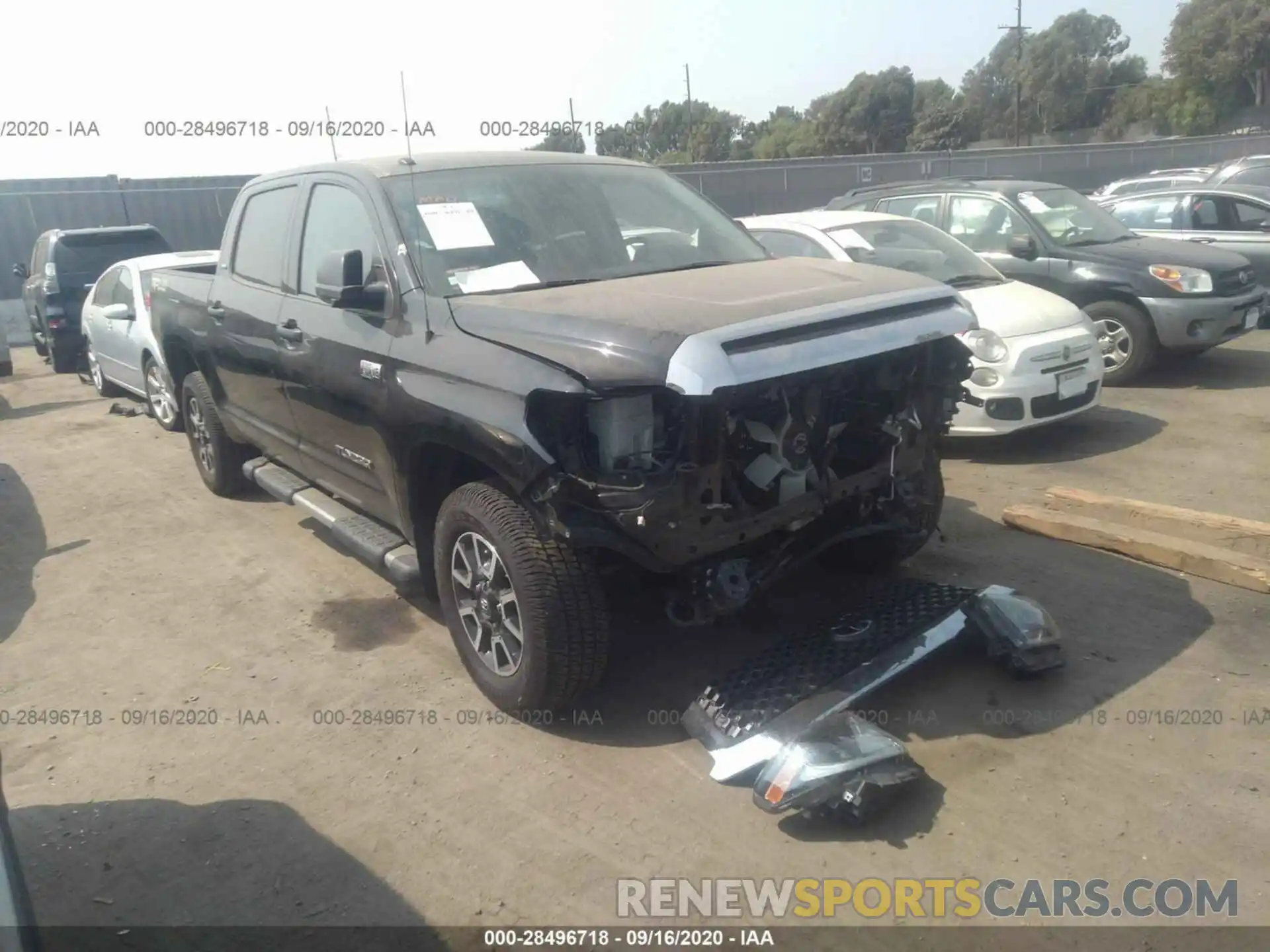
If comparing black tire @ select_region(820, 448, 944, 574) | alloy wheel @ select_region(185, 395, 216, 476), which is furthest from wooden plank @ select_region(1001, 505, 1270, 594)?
alloy wheel @ select_region(185, 395, 216, 476)

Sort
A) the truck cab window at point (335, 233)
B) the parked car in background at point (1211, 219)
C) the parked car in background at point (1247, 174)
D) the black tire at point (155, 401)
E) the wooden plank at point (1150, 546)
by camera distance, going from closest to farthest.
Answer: the truck cab window at point (335, 233) → the wooden plank at point (1150, 546) → the black tire at point (155, 401) → the parked car in background at point (1211, 219) → the parked car in background at point (1247, 174)

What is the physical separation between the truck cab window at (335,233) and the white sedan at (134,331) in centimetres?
386

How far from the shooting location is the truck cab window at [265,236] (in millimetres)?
5172

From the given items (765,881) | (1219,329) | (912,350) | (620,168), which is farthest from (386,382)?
(1219,329)

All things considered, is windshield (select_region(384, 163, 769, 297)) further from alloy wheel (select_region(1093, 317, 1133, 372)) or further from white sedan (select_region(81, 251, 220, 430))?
alloy wheel (select_region(1093, 317, 1133, 372))

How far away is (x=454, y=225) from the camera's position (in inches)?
164

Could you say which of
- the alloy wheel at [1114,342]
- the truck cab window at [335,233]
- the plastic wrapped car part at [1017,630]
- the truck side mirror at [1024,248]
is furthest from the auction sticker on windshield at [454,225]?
the alloy wheel at [1114,342]

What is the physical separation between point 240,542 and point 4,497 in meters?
2.66

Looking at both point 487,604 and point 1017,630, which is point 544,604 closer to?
point 487,604

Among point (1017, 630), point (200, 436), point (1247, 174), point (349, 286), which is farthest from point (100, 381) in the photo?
point (1247, 174)

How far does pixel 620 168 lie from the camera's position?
4914mm

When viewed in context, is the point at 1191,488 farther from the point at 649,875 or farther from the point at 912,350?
the point at 649,875

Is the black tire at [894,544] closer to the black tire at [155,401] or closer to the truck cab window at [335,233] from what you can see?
the truck cab window at [335,233]

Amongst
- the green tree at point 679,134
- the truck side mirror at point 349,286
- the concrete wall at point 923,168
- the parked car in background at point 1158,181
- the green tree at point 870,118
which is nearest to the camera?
the truck side mirror at point 349,286
